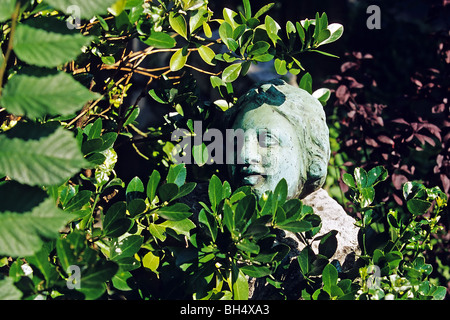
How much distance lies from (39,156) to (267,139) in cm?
114

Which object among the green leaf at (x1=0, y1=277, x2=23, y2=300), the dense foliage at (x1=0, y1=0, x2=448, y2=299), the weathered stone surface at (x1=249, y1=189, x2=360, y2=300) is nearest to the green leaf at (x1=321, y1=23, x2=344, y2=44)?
the dense foliage at (x1=0, y1=0, x2=448, y2=299)

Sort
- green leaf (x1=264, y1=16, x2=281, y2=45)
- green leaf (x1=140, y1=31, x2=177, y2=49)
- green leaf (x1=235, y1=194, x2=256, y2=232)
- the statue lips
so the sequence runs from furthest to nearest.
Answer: green leaf (x1=264, y1=16, x2=281, y2=45) → the statue lips → green leaf (x1=140, y1=31, x2=177, y2=49) → green leaf (x1=235, y1=194, x2=256, y2=232)

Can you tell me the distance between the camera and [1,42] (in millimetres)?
1694

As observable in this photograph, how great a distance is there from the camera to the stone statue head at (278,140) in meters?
1.96

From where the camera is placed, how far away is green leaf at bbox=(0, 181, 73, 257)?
1.04m

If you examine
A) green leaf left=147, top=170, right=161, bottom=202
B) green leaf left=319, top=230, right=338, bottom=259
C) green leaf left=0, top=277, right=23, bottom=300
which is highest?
green leaf left=0, top=277, right=23, bottom=300

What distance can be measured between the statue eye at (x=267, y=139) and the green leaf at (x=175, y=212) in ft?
1.58

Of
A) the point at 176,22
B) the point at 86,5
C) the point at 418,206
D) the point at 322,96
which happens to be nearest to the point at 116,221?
the point at 86,5

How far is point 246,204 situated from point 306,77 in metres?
1.11

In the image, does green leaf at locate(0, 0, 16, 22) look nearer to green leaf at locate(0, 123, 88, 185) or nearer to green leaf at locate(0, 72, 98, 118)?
green leaf at locate(0, 72, 98, 118)

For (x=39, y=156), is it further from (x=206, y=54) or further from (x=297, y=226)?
(x=206, y=54)

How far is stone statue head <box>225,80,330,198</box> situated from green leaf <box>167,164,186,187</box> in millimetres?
261

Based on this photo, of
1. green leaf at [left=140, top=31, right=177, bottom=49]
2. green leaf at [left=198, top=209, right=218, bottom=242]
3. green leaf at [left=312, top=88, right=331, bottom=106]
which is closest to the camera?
green leaf at [left=198, top=209, right=218, bottom=242]

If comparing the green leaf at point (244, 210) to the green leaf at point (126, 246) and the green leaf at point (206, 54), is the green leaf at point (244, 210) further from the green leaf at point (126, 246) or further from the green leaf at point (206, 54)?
the green leaf at point (206, 54)
